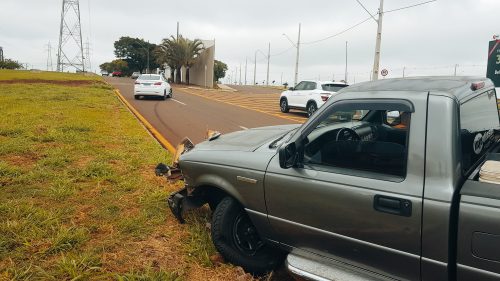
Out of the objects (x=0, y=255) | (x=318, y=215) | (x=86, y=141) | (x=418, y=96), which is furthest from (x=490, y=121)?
(x=86, y=141)

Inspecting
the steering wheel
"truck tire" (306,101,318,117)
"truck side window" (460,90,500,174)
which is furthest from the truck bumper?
"truck tire" (306,101,318,117)

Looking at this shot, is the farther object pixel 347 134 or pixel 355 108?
pixel 347 134

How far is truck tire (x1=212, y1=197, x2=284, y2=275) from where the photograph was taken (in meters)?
3.41

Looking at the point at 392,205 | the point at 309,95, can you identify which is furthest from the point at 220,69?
the point at 392,205

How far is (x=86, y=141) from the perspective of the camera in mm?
8125

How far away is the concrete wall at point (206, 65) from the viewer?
4519 centimetres

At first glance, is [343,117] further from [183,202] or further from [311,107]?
[311,107]

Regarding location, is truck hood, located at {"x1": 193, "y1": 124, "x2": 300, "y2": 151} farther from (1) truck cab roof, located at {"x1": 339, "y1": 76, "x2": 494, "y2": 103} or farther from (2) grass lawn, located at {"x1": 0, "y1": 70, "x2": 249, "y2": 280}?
(1) truck cab roof, located at {"x1": 339, "y1": 76, "x2": 494, "y2": 103}

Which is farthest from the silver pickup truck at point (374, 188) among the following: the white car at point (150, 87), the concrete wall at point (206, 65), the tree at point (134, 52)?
the tree at point (134, 52)

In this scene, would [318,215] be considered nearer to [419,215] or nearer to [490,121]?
[419,215]

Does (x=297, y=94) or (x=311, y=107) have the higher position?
(x=297, y=94)

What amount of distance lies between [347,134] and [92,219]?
114 inches

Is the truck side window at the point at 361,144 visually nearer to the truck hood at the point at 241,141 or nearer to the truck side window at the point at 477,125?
the truck side window at the point at 477,125

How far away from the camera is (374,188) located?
250cm
